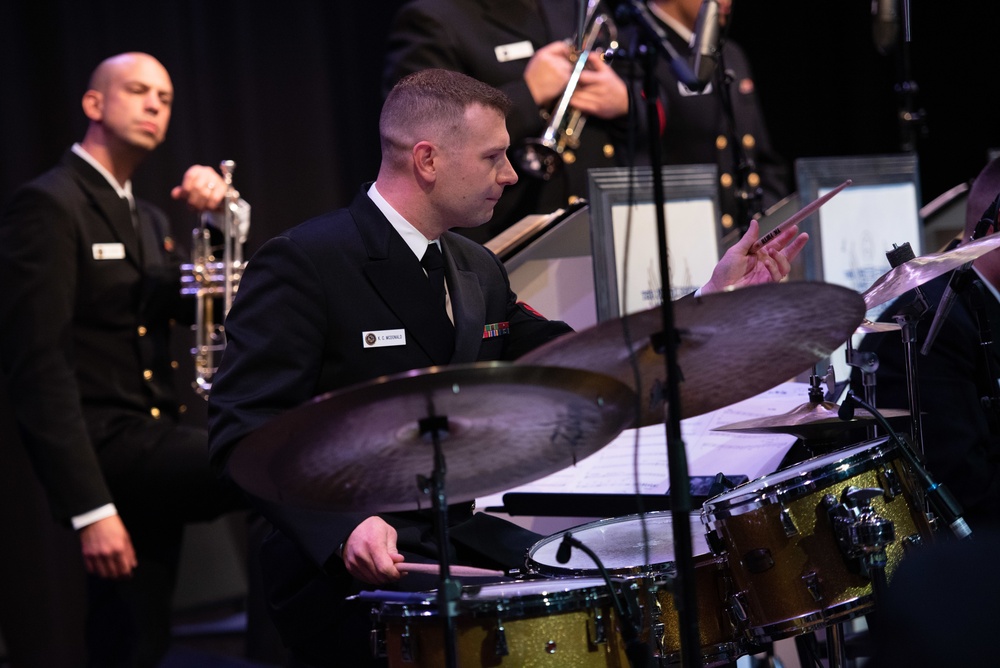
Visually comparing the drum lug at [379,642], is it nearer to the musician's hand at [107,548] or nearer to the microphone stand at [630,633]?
the microphone stand at [630,633]

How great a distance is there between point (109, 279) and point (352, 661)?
6.96 ft

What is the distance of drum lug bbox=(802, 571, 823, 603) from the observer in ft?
7.22

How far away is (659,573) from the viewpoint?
82.6 inches

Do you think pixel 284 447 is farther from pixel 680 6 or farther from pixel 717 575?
pixel 680 6

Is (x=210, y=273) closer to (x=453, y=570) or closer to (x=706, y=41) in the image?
(x=706, y=41)

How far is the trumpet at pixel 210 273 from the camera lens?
4.14 metres

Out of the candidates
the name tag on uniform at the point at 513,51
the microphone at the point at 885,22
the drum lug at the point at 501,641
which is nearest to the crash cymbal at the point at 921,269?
the drum lug at the point at 501,641

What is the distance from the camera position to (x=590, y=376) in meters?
1.74

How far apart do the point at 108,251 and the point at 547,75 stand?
1624mm

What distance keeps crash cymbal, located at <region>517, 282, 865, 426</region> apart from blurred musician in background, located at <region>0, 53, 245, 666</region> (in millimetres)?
2312

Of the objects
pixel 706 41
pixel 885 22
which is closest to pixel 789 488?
pixel 706 41

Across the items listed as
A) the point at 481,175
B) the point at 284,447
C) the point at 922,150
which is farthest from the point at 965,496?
the point at 922,150

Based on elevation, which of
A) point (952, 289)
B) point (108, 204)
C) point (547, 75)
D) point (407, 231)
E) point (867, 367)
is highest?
point (547, 75)

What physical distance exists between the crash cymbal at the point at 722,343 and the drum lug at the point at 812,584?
347mm
